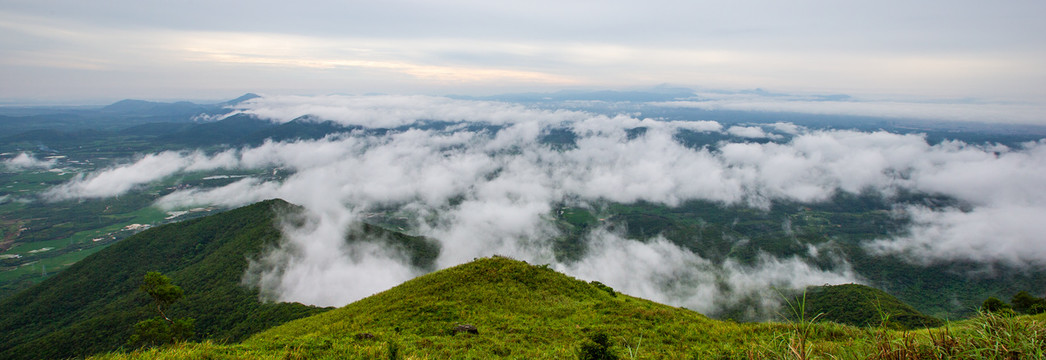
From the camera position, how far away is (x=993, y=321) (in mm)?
5750

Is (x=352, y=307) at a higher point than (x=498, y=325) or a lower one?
lower

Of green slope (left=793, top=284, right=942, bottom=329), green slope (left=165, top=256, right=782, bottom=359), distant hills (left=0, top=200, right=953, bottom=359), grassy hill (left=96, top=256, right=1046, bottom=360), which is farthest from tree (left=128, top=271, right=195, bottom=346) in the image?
green slope (left=793, top=284, right=942, bottom=329)

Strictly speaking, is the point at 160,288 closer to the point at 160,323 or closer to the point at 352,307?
the point at 160,323

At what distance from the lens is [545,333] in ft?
63.3

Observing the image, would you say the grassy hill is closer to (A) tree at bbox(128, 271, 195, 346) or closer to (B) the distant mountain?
(B) the distant mountain

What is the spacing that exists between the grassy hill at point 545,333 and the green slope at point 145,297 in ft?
157

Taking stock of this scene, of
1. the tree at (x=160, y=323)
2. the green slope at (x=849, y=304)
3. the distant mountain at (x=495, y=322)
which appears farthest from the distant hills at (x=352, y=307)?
the tree at (x=160, y=323)

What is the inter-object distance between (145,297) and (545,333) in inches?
4281

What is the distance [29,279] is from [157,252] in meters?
67.2

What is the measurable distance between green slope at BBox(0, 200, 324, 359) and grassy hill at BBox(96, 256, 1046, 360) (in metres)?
47.8

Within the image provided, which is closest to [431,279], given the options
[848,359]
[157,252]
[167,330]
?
[167,330]

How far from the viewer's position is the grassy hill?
556 cm

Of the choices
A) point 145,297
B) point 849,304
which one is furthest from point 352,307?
point 849,304

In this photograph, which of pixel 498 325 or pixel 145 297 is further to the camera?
pixel 145 297
